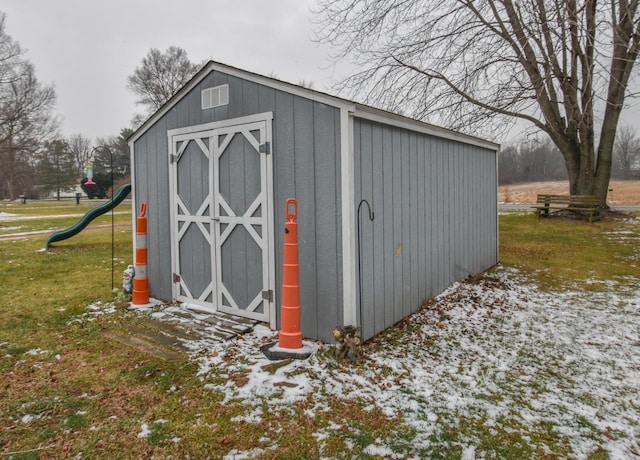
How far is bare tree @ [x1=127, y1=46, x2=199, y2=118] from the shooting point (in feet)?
76.5

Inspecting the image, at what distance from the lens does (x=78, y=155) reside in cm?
3800

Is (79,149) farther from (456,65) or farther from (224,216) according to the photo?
(224,216)

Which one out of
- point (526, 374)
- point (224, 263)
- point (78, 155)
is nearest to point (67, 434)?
point (224, 263)

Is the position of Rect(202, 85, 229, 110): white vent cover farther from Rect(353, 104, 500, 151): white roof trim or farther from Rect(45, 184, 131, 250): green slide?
Rect(45, 184, 131, 250): green slide

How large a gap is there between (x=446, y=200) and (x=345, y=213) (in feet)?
8.32

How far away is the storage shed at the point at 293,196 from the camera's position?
11.4 feet

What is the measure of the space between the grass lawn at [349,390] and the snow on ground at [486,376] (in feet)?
0.04

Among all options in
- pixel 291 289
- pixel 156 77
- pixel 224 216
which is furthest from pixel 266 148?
pixel 156 77

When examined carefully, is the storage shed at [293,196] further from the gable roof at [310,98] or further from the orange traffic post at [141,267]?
the orange traffic post at [141,267]

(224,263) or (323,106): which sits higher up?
(323,106)

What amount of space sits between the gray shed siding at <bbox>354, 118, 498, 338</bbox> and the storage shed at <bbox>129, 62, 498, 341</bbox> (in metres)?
0.02

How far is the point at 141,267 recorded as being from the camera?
491 cm

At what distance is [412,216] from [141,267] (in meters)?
3.34

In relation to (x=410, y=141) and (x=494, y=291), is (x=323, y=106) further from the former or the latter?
(x=494, y=291)
